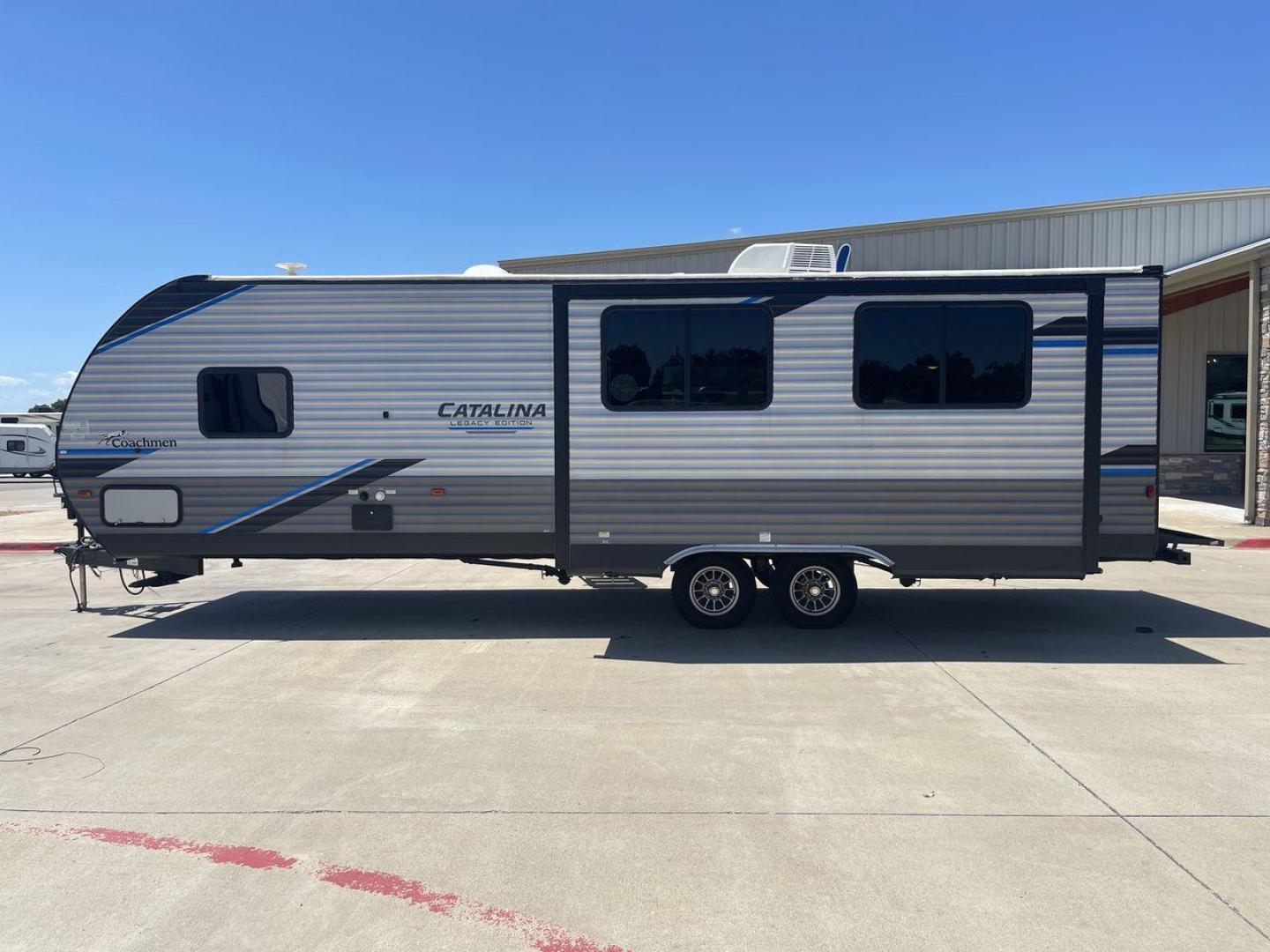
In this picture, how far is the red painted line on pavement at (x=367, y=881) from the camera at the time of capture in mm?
3453

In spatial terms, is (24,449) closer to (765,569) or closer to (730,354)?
(765,569)

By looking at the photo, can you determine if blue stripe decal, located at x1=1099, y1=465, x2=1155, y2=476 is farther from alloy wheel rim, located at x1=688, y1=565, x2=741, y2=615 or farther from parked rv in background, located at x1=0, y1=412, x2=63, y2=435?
parked rv in background, located at x1=0, y1=412, x2=63, y2=435

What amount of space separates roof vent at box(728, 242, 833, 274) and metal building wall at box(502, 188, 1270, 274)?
490 inches

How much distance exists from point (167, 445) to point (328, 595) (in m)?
3.12

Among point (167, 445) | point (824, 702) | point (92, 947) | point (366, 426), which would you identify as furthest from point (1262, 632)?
point (167, 445)

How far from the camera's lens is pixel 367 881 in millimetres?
3900

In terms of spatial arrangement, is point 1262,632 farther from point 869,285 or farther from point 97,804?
point 97,804

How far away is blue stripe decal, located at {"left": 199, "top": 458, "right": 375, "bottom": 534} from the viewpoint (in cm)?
820

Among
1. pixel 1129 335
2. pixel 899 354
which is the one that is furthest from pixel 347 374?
pixel 1129 335

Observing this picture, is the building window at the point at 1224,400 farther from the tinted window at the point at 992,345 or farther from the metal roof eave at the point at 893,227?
the tinted window at the point at 992,345

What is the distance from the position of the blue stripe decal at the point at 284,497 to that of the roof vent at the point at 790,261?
13.6 feet

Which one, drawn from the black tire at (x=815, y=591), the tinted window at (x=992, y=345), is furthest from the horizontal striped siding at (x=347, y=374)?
the tinted window at (x=992, y=345)

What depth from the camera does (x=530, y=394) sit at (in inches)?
317

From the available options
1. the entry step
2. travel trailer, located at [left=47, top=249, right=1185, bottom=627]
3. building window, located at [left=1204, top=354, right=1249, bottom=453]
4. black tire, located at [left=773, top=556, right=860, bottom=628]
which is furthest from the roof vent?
building window, located at [left=1204, top=354, right=1249, bottom=453]
